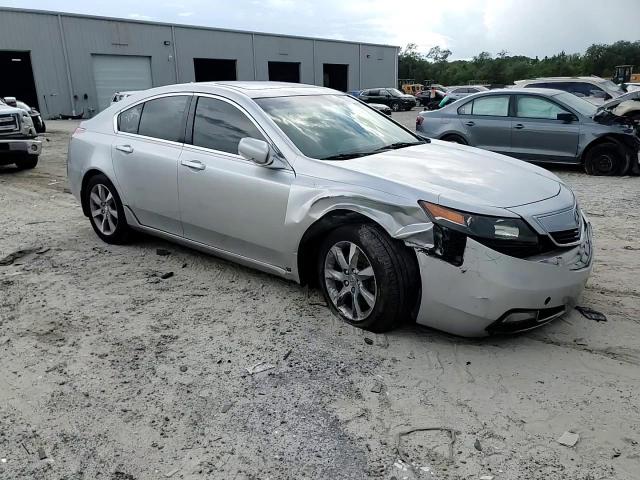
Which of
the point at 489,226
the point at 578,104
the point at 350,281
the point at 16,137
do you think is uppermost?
the point at 578,104

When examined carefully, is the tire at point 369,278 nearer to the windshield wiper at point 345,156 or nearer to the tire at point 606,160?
the windshield wiper at point 345,156

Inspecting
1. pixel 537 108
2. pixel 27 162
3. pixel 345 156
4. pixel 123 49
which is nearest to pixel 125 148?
pixel 345 156

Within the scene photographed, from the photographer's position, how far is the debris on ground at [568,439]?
262 cm

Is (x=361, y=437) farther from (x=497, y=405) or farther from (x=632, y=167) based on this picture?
(x=632, y=167)

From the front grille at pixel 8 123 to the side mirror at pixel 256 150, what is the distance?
8399 mm

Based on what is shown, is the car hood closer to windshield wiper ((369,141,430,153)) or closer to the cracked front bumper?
windshield wiper ((369,141,430,153))

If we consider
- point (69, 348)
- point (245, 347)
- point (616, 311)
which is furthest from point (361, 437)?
point (616, 311)

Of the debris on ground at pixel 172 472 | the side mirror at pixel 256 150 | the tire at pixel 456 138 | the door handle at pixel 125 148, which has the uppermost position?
the side mirror at pixel 256 150


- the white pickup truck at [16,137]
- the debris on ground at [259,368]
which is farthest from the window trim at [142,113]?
the white pickup truck at [16,137]

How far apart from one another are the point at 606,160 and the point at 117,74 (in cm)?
3150

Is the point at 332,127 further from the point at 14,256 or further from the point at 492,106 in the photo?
the point at 492,106

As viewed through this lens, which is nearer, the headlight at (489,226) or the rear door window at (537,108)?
the headlight at (489,226)

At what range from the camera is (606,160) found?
956cm

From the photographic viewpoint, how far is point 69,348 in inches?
143
